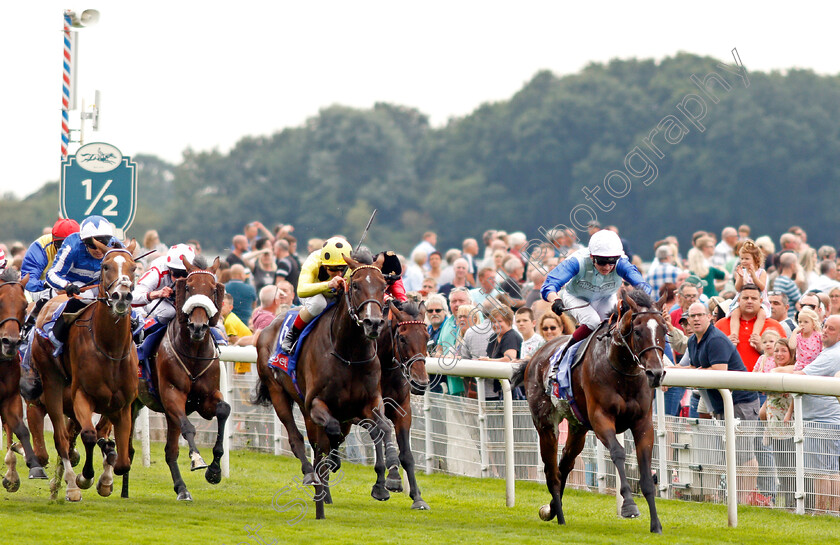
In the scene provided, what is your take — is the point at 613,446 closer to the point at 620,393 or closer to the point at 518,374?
the point at 620,393

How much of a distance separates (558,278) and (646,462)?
4.87 feet

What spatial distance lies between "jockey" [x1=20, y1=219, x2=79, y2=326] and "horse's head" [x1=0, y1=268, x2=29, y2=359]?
0.82 meters

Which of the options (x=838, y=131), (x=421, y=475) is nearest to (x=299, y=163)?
(x=838, y=131)

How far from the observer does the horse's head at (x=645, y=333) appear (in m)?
7.51

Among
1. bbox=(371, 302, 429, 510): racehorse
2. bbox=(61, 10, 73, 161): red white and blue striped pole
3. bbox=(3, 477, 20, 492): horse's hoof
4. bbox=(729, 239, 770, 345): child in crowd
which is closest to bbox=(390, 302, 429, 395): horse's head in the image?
bbox=(371, 302, 429, 510): racehorse

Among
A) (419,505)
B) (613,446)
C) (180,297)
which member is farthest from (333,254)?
(613,446)

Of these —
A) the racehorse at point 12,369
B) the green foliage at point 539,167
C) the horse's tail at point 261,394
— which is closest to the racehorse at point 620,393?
the horse's tail at point 261,394

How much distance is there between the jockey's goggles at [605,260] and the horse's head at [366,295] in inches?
59.3

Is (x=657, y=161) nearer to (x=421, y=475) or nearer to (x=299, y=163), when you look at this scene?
(x=299, y=163)

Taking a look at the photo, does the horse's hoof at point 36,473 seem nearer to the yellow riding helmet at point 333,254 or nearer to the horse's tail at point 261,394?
the horse's tail at point 261,394

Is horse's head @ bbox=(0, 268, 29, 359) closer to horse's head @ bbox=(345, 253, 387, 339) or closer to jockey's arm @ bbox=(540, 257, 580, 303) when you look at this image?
horse's head @ bbox=(345, 253, 387, 339)

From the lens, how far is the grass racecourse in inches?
295

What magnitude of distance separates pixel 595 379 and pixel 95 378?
3564 millimetres

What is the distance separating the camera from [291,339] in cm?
910
